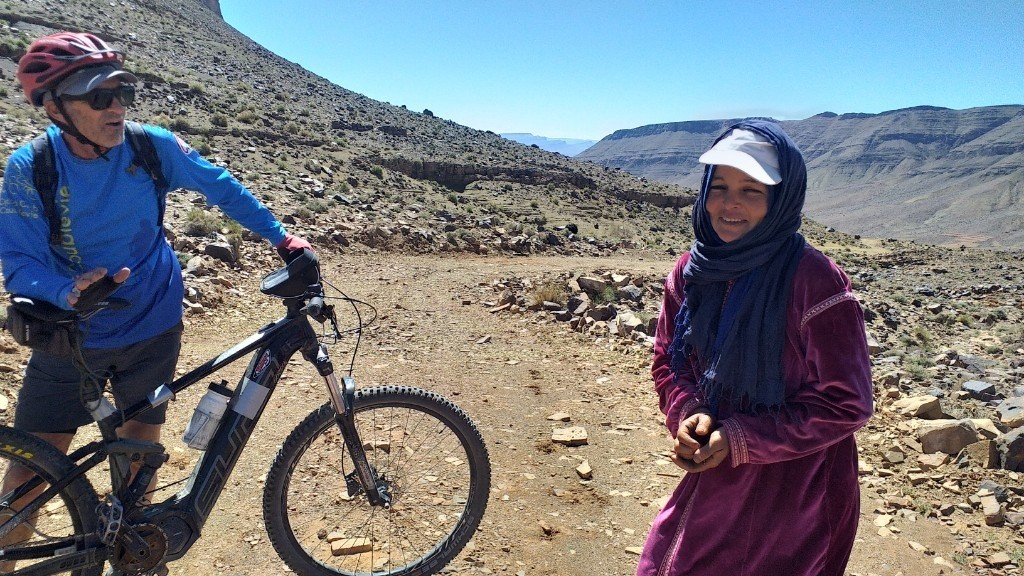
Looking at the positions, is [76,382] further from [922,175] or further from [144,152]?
[922,175]

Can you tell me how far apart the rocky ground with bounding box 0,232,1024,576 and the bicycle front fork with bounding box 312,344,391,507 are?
0.66 m

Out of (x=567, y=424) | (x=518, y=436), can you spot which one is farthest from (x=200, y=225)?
(x=567, y=424)

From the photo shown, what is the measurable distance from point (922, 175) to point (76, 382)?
538 feet

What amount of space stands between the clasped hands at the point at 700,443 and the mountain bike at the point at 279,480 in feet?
4.15

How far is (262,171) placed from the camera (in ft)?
60.5

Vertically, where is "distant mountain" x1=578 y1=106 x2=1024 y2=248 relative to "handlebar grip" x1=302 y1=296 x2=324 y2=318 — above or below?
above

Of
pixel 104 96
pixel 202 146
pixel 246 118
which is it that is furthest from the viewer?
pixel 246 118

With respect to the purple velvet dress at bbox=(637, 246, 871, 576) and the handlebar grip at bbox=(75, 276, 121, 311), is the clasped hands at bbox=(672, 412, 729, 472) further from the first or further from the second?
the handlebar grip at bbox=(75, 276, 121, 311)

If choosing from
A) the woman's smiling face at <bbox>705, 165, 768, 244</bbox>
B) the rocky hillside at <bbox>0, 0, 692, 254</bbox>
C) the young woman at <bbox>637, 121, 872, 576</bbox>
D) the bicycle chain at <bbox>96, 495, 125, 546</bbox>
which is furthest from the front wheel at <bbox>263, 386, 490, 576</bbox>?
the rocky hillside at <bbox>0, 0, 692, 254</bbox>

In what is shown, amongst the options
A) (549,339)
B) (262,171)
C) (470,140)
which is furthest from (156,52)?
(549,339)

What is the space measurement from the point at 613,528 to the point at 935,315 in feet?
41.6

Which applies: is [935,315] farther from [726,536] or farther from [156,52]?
[156,52]

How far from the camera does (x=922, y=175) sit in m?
134

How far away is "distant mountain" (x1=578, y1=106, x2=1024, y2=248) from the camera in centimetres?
9488
